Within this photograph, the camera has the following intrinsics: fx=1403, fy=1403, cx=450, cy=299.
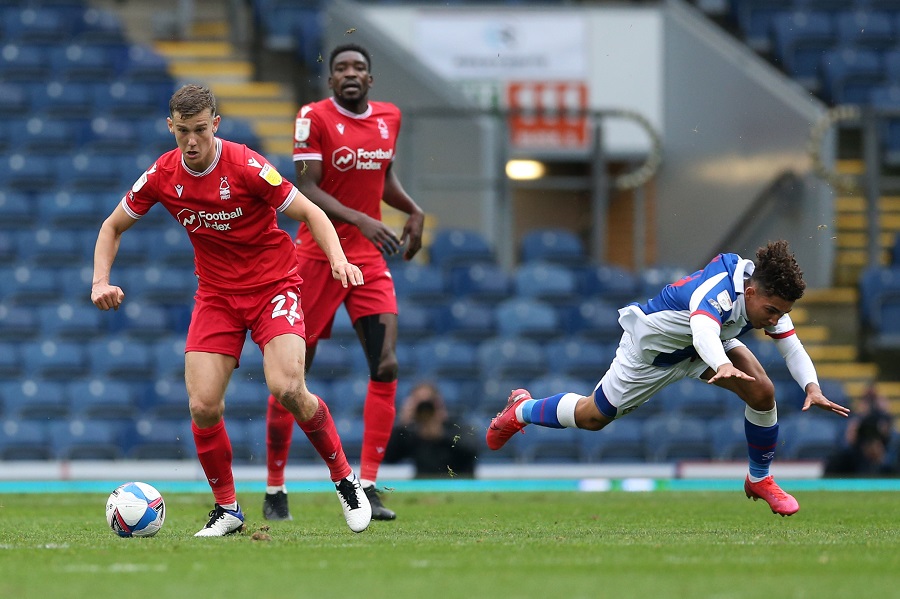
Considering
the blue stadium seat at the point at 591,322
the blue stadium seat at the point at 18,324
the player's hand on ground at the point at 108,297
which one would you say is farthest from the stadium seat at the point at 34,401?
the player's hand on ground at the point at 108,297

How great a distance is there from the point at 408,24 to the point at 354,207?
11473 millimetres

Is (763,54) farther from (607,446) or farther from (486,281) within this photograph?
(607,446)

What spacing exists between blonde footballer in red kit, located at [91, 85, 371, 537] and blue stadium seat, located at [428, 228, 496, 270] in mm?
9365

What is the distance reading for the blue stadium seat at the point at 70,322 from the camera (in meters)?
15.7

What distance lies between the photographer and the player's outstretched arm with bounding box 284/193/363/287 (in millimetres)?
6977

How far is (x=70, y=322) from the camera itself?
15.7 m

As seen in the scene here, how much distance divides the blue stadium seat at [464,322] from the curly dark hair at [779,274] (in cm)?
859

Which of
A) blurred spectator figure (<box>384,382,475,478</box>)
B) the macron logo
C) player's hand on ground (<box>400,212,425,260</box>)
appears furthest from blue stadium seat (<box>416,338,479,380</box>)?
the macron logo

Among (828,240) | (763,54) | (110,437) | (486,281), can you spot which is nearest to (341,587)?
(110,437)

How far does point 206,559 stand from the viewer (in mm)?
6230

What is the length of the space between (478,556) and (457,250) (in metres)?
10.9

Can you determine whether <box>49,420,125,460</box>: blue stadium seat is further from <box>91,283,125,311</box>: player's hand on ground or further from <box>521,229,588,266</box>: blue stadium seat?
<box>91,283,125,311</box>: player's hand on ground

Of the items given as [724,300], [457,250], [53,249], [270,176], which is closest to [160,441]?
[53,249]

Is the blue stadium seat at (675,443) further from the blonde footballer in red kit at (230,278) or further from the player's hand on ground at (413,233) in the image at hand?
the blonde footballer in red kit at (230,278)
